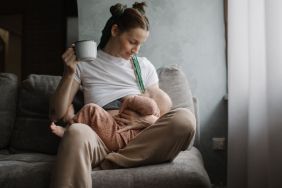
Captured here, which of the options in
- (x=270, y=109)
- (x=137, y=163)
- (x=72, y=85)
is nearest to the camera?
(x=137, y=163)

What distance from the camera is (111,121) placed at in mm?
1489

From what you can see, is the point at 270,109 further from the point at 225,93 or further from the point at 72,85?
the point at 72,85

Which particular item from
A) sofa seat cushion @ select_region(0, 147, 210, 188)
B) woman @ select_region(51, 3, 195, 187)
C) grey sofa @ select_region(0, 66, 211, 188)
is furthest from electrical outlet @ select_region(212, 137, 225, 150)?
sofa seat cushion @ select_region(0, 147, 210, 188)

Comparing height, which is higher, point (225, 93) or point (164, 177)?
point (225, 93)

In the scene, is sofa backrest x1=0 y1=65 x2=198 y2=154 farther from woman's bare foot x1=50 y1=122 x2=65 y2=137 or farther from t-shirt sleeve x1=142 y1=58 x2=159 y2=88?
A: woman's bare foot x1=50 y1=122 x2=65 y2=137

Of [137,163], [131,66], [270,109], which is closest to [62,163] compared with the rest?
[137,163]

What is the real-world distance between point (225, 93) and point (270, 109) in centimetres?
61

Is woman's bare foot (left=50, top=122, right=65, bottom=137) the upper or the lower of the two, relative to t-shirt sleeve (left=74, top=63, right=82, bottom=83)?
lower

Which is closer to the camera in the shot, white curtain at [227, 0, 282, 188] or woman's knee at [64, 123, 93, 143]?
woman's knee at [64, 123, 93, 143]

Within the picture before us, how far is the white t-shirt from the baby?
0.60 feet

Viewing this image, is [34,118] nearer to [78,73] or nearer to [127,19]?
[78,73]

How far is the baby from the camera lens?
1.44 meters

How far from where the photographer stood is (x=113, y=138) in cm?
144

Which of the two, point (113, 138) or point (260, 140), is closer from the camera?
point (113, 138)
